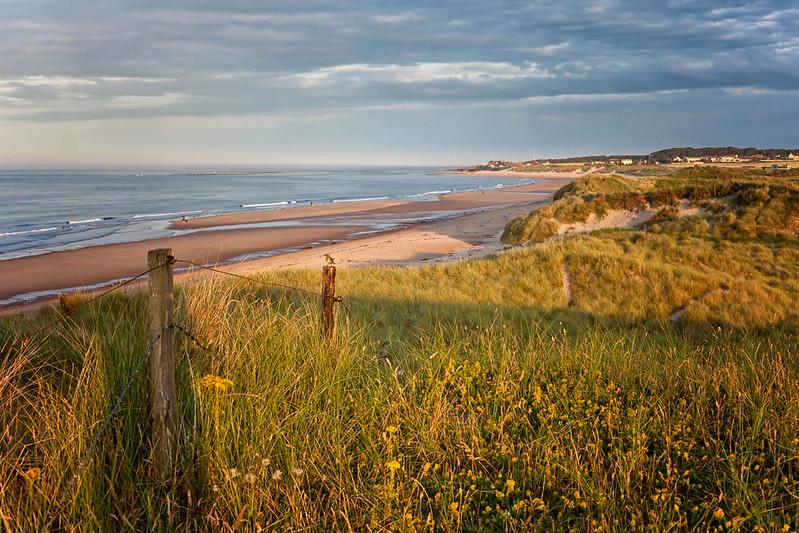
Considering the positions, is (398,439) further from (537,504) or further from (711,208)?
(711,208)

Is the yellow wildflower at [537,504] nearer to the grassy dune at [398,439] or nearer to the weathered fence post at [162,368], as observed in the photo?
the grassy dune at [398,439]

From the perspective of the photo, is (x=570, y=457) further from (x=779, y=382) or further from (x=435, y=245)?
(x=435, y=245)

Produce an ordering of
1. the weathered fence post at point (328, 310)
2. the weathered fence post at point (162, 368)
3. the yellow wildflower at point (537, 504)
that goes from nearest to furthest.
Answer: the yellow wildflower at point (537, 504)
the weathered fence post at point (162, 368)
the weathered fence post at point (328, 310)

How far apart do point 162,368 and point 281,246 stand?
895 inches

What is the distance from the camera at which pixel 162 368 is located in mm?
3660

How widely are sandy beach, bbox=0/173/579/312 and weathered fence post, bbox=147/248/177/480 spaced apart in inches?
474

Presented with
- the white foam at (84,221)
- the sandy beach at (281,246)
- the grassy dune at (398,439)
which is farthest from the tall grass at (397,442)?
the white foam at (84,221)

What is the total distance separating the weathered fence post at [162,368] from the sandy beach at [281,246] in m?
12.0

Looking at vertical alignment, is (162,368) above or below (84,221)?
above

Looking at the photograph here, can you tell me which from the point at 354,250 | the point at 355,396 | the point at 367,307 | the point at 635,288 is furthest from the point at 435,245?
the point at 355,396

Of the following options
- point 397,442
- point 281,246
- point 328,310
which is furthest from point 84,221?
point 397,442

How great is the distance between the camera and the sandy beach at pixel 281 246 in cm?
1903

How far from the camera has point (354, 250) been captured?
23812 millimetres

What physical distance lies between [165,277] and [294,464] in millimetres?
1394
